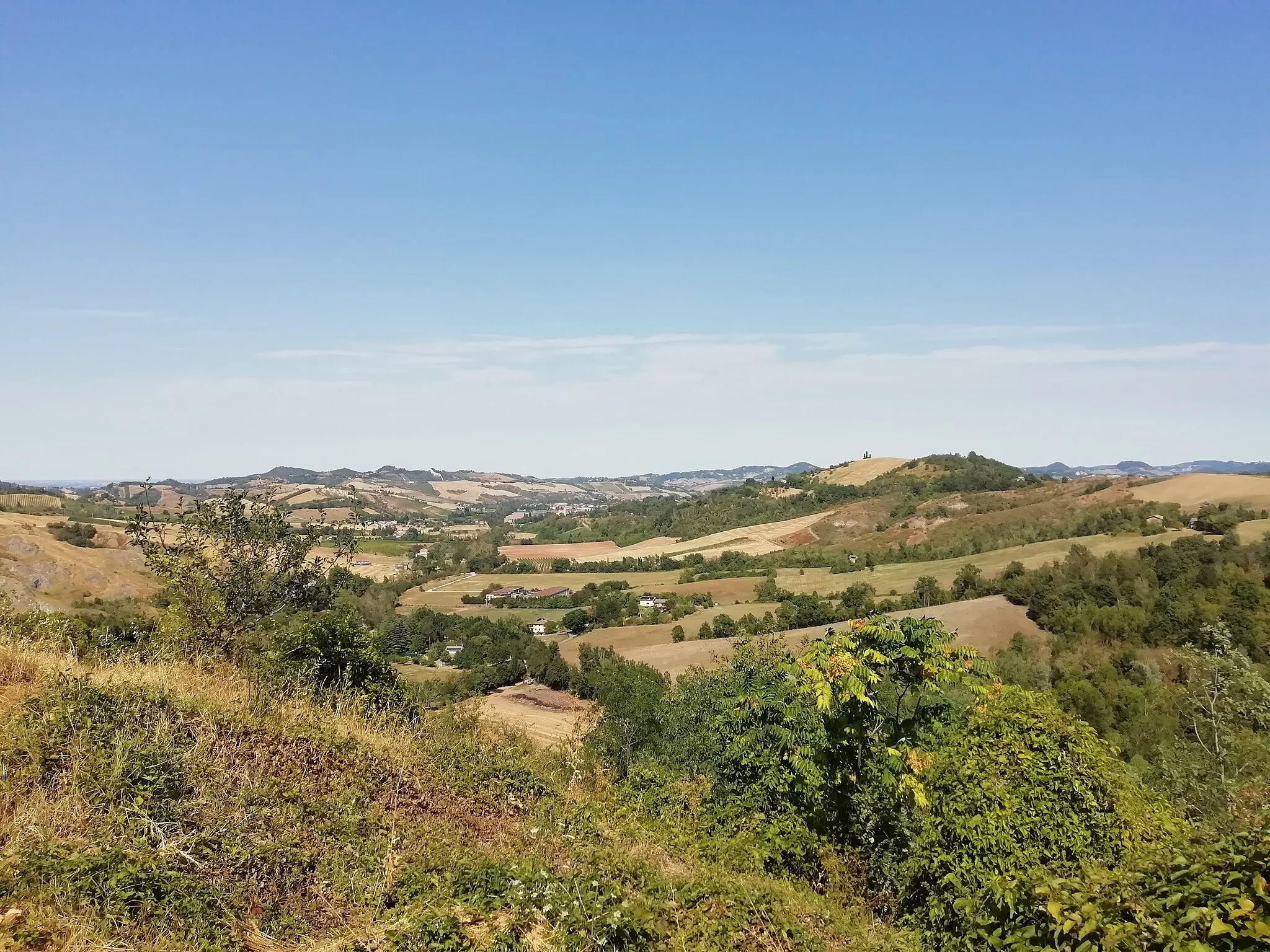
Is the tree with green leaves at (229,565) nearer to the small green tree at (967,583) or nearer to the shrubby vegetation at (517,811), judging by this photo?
the shrubby vegetation at (517,811)

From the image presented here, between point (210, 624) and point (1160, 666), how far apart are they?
5489 centimetres

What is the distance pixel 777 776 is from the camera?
11.2 m

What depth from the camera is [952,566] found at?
82062mm

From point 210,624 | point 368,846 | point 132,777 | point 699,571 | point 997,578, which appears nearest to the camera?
point 132,777

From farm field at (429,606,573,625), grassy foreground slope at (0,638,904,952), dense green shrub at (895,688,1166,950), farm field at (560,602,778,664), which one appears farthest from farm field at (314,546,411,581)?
dense green shrub at (895,688,1166,950)

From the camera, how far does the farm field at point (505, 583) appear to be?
91688 mm

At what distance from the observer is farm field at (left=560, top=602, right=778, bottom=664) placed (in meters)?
63.8

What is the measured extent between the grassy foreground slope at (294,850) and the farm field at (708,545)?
104131mm

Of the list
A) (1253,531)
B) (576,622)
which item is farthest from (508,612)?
(1253,531)

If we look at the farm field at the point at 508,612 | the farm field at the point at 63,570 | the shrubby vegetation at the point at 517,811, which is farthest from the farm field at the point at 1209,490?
the farm field at the point at 63,570

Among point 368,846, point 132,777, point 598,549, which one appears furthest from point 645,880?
point 598,549

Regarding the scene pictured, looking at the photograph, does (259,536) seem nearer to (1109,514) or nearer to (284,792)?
(284,792)

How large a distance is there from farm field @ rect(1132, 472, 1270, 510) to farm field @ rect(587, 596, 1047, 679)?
123 ft

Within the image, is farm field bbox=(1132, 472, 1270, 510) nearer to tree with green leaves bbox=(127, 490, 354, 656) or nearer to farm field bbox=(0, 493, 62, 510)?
tree with green leaves bbox=(127, 490, 354, 656)
